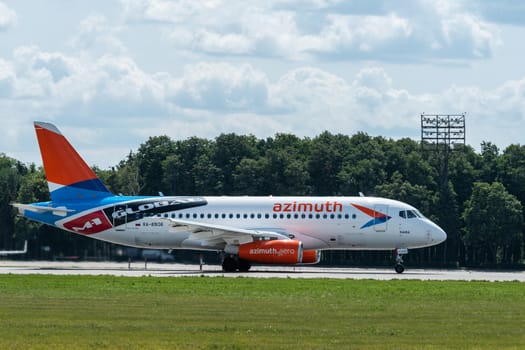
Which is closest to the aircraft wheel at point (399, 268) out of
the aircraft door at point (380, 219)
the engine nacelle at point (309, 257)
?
the aircraft door at point (380, 219)

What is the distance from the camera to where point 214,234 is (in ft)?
185

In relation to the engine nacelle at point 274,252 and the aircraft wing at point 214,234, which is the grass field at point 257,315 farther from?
the aircraft wing at point 214,234

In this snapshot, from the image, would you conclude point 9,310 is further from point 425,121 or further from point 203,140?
point 203,140

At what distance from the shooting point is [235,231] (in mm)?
54844

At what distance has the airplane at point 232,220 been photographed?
55656 millimetres

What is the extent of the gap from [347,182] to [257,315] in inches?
2542

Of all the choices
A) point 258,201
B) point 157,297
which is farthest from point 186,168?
point 157,297

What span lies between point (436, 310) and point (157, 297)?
30.6ft

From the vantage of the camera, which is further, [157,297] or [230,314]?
[157,297]

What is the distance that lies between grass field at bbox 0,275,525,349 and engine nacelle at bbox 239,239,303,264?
9.77 meters

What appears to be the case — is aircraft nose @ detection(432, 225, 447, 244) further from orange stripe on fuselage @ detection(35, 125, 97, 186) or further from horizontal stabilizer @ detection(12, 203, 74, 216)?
horizontal stabilizer @ detection(12, 203, 74, 216)

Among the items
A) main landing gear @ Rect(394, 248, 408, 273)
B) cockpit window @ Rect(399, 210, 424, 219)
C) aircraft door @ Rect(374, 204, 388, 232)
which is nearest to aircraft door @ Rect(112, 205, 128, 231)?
aircraft door @ Rect(374, 204, 388, 232)

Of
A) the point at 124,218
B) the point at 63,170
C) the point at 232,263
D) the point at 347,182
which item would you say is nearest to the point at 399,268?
the point at 232,263

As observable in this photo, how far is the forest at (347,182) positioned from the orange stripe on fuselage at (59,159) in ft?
64.4
